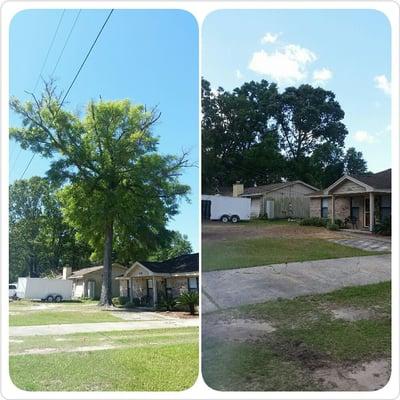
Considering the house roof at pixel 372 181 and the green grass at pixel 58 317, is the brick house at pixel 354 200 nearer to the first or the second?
the house roof at pixel 372 181

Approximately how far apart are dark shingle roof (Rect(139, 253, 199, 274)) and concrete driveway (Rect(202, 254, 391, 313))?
83 millimetres

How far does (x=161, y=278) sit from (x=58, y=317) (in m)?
0.58

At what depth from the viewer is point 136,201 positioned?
2883mm

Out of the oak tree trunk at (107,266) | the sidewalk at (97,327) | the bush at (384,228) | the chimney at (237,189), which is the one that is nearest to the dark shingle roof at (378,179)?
the bush at (384,228)

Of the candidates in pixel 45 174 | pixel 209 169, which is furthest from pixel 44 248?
pixel 209 169

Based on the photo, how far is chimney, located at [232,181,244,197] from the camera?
288 centimetres

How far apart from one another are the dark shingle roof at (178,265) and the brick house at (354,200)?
0.68m

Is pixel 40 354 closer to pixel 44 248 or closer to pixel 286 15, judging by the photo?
pixel 44 248

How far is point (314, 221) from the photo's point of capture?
2.91 meters

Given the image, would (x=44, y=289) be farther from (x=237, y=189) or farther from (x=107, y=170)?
(x=237, y=189)

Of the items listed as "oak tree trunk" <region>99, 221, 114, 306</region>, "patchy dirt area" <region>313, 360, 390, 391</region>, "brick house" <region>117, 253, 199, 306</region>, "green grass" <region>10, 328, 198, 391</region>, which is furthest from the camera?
"oak tree trunk" <region>99, 221, 114, 306</region>

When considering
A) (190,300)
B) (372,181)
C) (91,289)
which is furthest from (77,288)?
(372,181)

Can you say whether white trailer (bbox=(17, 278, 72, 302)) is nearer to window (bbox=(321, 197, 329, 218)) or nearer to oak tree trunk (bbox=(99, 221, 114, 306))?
oak tree trunk (bbox=(99, 221, 114, 306))

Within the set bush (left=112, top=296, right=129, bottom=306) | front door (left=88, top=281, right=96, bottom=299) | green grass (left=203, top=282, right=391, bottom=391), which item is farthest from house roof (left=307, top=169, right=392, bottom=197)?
front door (left=88, top=281, right=96, bottom=299)
